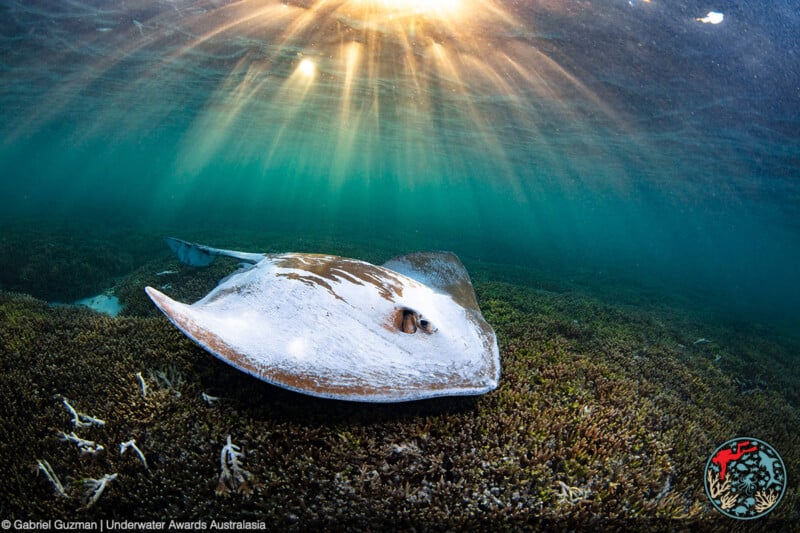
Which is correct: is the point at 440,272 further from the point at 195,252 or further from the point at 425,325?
the point at 195,252

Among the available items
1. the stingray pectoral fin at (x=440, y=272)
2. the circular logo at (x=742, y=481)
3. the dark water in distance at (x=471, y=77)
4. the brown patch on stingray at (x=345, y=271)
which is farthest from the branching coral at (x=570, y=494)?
the dark water in distance at (x=471, y=77)

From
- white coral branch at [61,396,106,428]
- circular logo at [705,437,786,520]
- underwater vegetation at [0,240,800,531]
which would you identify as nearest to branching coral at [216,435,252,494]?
underwater vegetation at [0,240,800,531]

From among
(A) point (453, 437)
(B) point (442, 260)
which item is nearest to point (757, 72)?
(B) point (442, 260)

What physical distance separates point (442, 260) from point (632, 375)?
3.43 metres

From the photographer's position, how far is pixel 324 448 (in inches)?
112

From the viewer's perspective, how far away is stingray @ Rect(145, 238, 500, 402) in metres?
2.37

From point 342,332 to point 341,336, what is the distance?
59mm

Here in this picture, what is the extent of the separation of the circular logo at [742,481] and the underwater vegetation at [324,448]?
0.13 metres

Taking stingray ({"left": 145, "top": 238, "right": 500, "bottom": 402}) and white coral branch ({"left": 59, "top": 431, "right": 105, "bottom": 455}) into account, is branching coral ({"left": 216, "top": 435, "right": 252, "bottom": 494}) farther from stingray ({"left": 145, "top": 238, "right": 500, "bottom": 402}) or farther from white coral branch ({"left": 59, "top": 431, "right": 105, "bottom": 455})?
white coral branch ({"left": 59, "top": 431, "right": 105, "bottom": 455})

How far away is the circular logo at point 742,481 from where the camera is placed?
3.16 meters

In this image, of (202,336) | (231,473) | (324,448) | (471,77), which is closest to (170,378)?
(231,473)

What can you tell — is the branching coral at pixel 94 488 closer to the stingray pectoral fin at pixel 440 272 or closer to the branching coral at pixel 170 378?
the branching coral at pixel 170 378

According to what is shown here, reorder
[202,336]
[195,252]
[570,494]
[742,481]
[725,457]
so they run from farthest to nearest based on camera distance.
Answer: [195,252], [725,457], [742,481], [570,494], [202,336]

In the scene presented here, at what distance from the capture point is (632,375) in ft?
18.0
